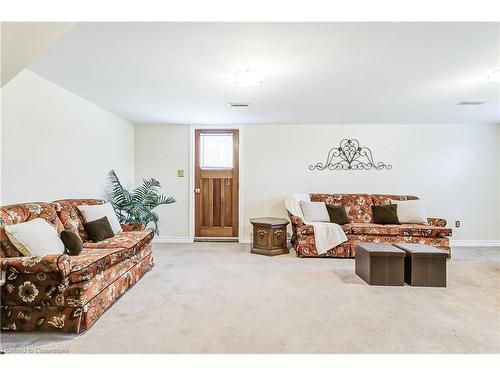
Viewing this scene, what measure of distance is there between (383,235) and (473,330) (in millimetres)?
2185

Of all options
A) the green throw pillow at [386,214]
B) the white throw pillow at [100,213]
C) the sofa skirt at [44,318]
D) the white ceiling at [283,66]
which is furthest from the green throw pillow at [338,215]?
the sofa skirt at [44,318]

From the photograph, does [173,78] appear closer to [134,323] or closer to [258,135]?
[134,323]

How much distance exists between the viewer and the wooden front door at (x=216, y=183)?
540 centimetres

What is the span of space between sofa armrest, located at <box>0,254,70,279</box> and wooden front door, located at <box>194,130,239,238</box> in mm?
3454

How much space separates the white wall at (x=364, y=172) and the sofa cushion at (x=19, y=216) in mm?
2677

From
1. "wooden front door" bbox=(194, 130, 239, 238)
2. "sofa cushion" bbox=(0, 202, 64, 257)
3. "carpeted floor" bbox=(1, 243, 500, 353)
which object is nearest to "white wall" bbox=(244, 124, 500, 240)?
"wooden front door" bbox=(194, 130, 239, 238)

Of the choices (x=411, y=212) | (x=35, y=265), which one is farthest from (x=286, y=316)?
(x=411, y=212)

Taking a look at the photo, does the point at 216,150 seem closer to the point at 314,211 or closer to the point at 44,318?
the point at 314,211

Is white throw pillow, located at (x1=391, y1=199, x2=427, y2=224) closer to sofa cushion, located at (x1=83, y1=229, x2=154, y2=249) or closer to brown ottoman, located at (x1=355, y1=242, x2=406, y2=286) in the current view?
brown ottoman, located at (x1=355, y1=242, x2=406, y2=286)

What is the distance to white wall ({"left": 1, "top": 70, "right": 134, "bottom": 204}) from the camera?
2609 mm

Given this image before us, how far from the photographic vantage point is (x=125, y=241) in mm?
3068

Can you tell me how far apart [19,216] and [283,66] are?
2509mm

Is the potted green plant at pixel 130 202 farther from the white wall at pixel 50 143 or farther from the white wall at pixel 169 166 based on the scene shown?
the white wall at pixel 169 166
